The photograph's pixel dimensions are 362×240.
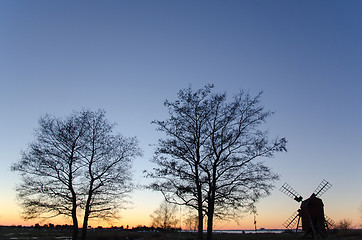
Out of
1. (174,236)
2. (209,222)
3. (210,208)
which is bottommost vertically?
(174,236)

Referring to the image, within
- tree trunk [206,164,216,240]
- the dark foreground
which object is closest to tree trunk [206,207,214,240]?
tree trunk [206,164,216,240]

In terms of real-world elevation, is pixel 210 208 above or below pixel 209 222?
above

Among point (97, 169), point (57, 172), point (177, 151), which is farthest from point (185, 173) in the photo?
point (57, 172)

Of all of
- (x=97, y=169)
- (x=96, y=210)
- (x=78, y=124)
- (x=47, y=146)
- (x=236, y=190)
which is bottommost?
(x=96, y=210)

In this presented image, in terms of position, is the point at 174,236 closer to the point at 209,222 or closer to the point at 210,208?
the point at 209,222

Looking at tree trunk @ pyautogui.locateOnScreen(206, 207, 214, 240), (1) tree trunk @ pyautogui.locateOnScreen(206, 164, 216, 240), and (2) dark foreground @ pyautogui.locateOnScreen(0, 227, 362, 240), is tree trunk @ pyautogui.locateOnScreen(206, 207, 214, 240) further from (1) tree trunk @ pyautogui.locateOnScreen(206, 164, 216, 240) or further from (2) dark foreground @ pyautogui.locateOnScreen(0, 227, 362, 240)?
(2) dark foreground @ pyautogui.locateOnScreen(0, 227, 362, 240)

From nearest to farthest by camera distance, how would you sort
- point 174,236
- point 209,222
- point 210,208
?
point 209,222 < point 210,208 < point 174,236

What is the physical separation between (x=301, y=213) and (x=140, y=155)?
25860 millimetres

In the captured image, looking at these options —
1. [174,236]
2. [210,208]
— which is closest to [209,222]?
[210,208]

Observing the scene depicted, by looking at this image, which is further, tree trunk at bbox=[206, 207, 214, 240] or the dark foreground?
the dark foreground

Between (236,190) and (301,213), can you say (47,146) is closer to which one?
(236,190)

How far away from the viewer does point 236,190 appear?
2155 cm

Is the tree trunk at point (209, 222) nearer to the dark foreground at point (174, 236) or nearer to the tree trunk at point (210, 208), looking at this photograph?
the tree trunk at point (210, 208)

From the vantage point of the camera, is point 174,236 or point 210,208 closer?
point 210,208
